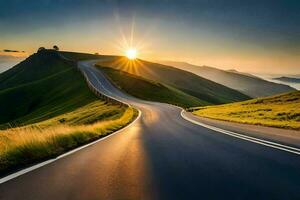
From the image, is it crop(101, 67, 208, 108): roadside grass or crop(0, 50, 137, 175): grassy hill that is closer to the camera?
crop(0, 50, 137, 175): grassy hill

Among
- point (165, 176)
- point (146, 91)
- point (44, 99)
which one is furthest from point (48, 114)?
point (165, 176)

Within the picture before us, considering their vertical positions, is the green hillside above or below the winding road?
below

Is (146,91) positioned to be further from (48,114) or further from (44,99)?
(48,114)

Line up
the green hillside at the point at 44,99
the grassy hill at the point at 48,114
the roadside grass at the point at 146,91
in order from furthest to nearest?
the roadside grass at the point at 146,91 < the green hillside at the point at 44,99 < the grassy hill at the point at 48,114

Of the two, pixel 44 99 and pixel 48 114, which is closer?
pixel 48 114

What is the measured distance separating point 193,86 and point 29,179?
19092cm

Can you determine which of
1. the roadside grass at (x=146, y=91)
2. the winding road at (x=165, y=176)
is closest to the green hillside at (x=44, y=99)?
the roadside grass at (x=146, y=91)

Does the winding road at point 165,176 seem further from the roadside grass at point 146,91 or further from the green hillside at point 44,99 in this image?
the roadside grass at point 146,91

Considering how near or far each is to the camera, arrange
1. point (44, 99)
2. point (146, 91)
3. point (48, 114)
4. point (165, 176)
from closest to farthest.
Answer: point (165, 176) < point (48, 114) < point (44, 99) < point (146, 91)

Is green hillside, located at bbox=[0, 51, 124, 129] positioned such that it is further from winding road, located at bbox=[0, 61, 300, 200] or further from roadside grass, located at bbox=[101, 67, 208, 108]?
winding road, located at bbox=[0, 61, 300, 200]

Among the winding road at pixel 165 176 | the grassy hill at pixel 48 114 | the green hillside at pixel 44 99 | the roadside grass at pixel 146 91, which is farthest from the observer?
the roadside grass at pixel 146 91

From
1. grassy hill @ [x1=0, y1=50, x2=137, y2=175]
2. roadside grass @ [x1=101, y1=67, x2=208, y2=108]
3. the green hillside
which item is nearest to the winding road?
grassy hill @ [x1=0, y1=50, x2=137, y2=175]

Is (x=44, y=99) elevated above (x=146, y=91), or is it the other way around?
(x=146, y=91)

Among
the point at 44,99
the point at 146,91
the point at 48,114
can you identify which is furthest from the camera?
the point at 146,91
